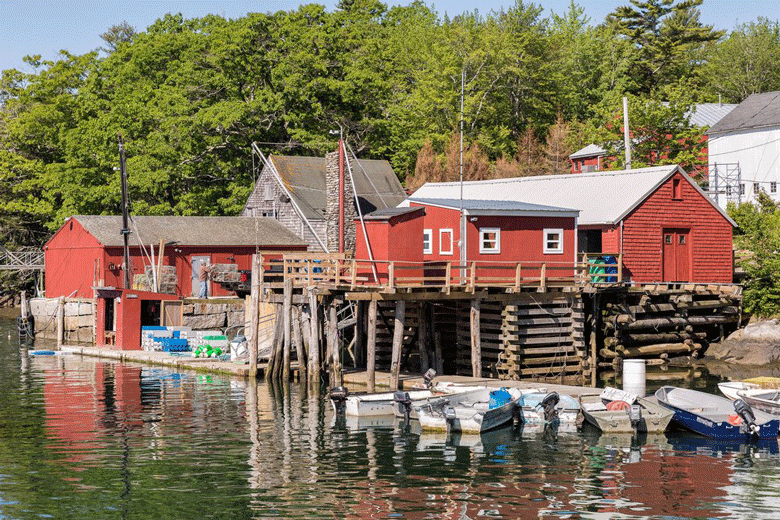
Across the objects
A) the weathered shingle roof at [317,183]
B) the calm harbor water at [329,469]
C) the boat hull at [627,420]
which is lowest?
the calm harbor water at [329,469]

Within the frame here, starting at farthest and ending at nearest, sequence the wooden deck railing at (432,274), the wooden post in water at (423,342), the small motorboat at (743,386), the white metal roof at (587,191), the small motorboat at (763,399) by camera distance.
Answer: the white metal roof at (587,191) < the wooden post in water at (423,342) < the wooden deck railing at (432,274) < the small motorboat at (743,386) < the small motorboat at (763,399)

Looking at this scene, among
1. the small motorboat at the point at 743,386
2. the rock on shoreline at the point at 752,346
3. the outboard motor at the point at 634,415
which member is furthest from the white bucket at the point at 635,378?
the rock on shoreline at the point at 752,346

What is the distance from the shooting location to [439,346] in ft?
130

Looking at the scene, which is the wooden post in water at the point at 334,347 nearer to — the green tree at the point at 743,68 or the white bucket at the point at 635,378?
the white bucket at the point at 635,378

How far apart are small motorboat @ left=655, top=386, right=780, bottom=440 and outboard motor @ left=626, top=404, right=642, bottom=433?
0.91 meters

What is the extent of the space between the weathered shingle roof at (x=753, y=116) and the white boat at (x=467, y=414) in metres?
49.7

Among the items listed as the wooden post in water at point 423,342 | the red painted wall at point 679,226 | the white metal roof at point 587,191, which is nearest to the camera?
the wooden post in water at point 423,342

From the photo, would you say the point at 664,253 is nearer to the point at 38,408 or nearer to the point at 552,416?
the point at 552,416

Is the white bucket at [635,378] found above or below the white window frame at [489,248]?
below

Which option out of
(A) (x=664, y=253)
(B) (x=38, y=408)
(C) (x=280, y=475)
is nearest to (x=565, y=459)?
(C) (x=280, y=475)

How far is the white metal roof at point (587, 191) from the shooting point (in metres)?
46.4

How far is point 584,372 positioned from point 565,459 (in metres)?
14.2

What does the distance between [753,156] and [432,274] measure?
4131 cm

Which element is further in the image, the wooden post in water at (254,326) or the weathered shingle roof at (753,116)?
the weathered shingle roof at (753,116)
